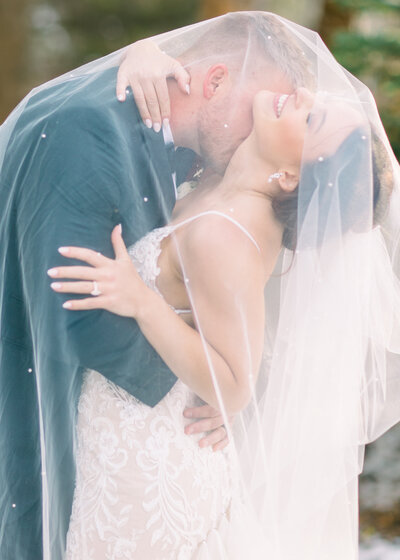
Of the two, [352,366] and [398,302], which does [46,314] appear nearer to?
[352,366]

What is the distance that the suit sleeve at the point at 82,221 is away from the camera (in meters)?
1.42

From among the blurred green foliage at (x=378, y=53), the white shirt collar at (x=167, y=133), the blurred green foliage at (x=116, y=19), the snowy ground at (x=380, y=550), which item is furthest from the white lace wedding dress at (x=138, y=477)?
the blurred green foliage at (x=116, y=19)

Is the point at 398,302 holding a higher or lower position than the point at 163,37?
lower

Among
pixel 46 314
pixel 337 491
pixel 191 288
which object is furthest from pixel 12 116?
pixel 337 491

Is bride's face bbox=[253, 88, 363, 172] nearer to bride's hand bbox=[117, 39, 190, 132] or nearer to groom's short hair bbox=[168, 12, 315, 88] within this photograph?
groom's short hair bbox=[168, 12, 315, 88]

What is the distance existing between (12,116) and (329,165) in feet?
2.38

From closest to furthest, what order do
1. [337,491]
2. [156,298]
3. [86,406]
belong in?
[156,298] → [86,406] → [337,491]

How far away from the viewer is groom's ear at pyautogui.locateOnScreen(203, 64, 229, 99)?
1520 millimetres

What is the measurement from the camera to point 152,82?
1.50 metres

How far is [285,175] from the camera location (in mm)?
1483

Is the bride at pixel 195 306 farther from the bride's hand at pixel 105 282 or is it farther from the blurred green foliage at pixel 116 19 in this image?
the blurred green foliage at pixel 116 19

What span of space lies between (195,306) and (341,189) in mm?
378

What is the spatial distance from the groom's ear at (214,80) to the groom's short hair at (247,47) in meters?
0.02

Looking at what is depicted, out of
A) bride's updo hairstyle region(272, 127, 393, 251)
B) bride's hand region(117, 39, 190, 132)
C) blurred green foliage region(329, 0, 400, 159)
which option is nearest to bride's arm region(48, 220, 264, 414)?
bride's updo hairstyle region(272, 127, 393, 251)
